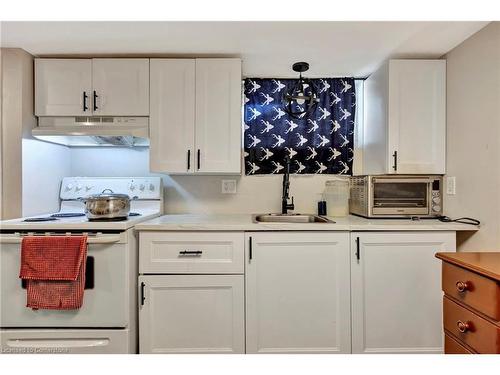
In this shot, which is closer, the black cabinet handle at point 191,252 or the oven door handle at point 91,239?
the oven door handle at point 91,239

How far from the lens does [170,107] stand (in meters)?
2.04

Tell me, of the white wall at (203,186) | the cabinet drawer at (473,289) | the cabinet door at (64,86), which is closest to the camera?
the cabinet drawer at (473,289)

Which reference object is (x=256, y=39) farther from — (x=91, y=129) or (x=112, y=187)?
(x=112, y=187)

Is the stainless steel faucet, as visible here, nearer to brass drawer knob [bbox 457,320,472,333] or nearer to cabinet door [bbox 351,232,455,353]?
cabinet door [bbox 351,232,455,353]

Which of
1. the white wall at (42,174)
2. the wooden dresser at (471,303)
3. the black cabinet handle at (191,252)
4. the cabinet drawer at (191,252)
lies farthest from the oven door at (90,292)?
the wooden dresser at (471,303)

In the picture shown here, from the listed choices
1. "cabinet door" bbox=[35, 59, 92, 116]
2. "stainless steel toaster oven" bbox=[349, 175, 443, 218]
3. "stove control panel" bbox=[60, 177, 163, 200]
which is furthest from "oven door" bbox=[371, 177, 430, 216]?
"cabinet door" bbox=[35, 59, 92, 116]

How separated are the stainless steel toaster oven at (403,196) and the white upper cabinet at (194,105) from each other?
984 mm

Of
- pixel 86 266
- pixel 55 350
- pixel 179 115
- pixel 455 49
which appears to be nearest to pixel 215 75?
pixel 179 115

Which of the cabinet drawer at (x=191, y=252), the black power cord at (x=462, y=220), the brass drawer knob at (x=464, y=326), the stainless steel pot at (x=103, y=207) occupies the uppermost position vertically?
the stainless steel pot at (x=103, y=207)

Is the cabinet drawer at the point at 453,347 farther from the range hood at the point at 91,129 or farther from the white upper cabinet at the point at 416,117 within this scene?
the range hood at the point at 91,129

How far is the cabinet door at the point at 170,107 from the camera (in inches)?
80.1

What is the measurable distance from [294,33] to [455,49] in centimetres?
109

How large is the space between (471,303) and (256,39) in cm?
172

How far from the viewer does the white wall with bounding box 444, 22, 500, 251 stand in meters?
1.60
